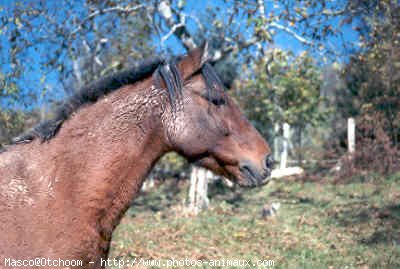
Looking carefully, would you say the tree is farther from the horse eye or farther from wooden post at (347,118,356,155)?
the horse eye

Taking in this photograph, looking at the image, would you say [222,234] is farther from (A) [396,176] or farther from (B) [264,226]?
(A) [396,176]

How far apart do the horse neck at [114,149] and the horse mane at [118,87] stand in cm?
5

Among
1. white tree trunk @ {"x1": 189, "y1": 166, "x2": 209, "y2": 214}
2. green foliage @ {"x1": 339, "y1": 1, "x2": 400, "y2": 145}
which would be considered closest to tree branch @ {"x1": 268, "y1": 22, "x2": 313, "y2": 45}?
green foliage @ {"x1": 339, "y1": 1, "x2": 400, "y2": 145}

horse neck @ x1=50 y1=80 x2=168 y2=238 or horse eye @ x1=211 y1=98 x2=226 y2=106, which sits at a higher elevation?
horse eye @ x1=211 y1=98 x2=226 y2=106

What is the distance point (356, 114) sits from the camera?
17172 millimetres

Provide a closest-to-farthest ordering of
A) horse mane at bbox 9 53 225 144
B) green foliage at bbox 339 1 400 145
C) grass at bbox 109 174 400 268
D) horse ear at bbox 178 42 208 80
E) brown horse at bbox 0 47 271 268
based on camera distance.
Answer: brown horse at bbox 0 47 271 268
horse mane at bbox 9 53 225 144
horse ear at bbox 178 42 208 80
grass at bbox 109 174 400 268
green foliage at bbox 339 1 400 145

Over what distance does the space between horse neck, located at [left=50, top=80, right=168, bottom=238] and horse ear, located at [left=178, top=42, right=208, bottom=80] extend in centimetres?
22

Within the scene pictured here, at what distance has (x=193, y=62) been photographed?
2.69 metres

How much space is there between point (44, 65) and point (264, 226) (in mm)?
6401

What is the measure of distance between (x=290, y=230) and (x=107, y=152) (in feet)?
22.4

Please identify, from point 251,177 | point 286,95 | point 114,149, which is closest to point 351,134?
point 286,95

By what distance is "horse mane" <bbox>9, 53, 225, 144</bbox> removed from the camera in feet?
8.24

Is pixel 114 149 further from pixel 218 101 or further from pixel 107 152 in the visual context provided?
pixel 218 101

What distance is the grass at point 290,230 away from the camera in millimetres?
6359
